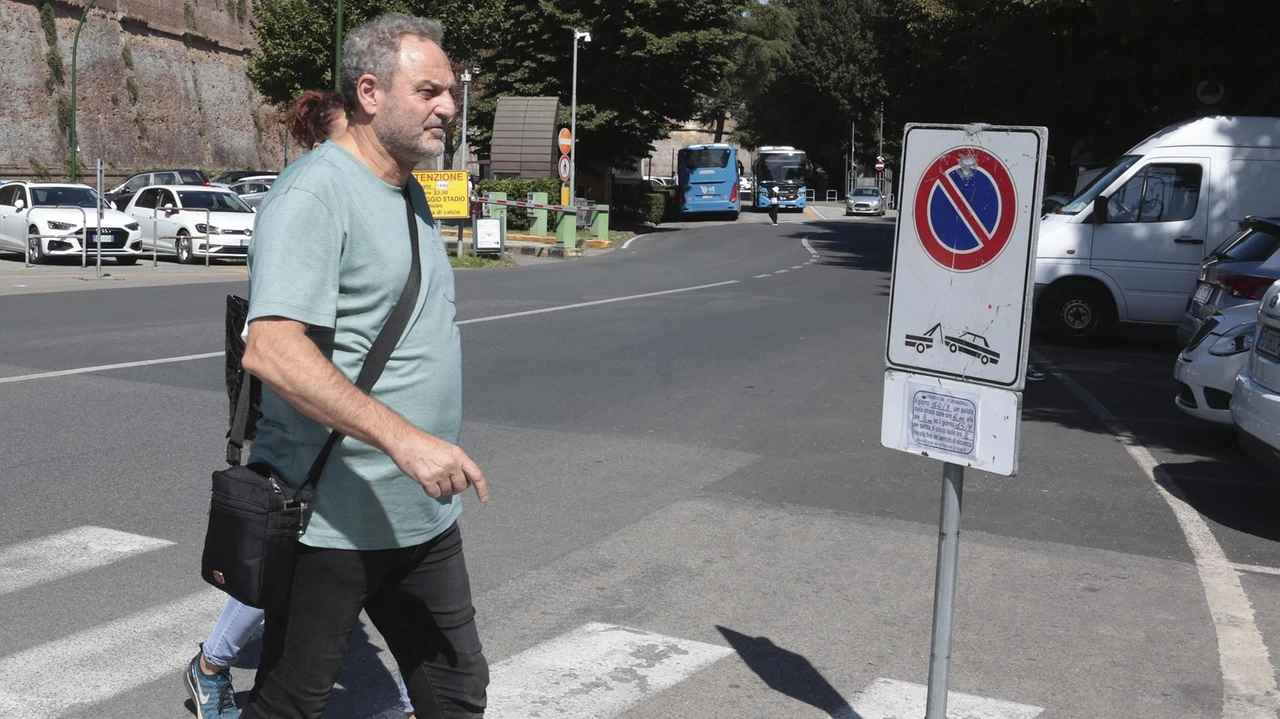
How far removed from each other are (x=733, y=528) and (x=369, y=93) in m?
4.23

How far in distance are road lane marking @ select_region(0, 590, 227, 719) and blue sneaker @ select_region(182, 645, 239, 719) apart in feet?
1.78

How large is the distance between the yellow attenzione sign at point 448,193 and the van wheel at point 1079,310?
44.6 feet

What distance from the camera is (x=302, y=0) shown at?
2000 inches

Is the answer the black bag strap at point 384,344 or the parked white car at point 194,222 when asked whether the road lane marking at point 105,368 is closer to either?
the black bag strap at point 384,344

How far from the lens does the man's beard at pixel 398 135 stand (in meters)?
2.90

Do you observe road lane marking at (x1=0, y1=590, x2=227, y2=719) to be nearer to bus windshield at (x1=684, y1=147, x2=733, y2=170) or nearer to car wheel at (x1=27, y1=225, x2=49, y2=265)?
car wheel at (x1=27, y1=225, x2=49, y2=265)

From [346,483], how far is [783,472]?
5446 millimetres

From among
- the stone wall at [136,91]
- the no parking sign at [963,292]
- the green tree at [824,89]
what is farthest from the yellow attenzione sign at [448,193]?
the green tree at [824,89]

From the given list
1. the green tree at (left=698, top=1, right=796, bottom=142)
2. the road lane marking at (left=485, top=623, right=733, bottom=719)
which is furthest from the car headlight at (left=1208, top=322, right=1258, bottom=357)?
the green tree at (left=698, top=1, right=796, bottom=142)

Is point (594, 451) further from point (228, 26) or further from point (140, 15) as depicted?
point (228, 26)

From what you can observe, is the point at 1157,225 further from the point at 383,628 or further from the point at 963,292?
the point at 383,628

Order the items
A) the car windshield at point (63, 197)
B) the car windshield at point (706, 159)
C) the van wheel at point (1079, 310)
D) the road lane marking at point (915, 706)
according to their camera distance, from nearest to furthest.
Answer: the road lane marking at point (915, 706) < the van wheel at point (1079, 310) < the car windshield at point (63, 197) < the car windshield at point (706, 159)

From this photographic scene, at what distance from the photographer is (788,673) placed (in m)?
4.76

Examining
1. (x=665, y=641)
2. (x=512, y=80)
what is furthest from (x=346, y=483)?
(x=512, y=80)
